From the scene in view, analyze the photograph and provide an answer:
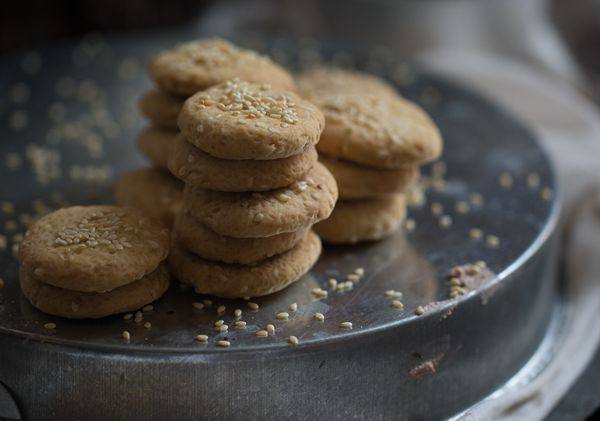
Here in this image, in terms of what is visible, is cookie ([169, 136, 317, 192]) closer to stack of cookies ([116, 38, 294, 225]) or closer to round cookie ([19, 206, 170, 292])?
round cookie ([19, 206, 170, 292])

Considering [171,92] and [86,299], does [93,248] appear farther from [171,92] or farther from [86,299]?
[171,92]

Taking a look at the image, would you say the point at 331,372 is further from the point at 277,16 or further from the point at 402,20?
the point at 277,16

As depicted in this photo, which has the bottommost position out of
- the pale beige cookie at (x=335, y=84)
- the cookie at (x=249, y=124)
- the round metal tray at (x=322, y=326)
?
the round metal tray at (x=322, y=326)

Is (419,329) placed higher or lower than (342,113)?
lower

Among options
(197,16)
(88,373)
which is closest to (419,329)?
(88,373)

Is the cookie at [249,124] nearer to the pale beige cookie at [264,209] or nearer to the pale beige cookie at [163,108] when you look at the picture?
the pale beige cookie at [264,209]

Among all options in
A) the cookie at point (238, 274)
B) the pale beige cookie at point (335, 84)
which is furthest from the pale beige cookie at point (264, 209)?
the pale beige cookie at point (335, 84)

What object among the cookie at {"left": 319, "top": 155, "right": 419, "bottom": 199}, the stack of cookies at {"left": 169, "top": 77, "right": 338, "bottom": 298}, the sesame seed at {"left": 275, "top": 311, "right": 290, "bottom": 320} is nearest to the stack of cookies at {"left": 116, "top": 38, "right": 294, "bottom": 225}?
the stack of cookies at {"left": 169, "top": 77, "right": 338, "bottom": 298}

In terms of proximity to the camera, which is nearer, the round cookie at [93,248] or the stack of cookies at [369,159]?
the round cookie at [93,248]
